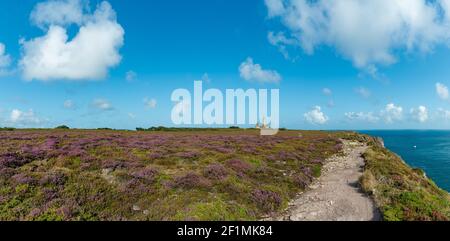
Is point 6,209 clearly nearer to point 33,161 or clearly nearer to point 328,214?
point 33,161

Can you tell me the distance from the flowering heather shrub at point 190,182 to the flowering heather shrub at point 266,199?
315cm

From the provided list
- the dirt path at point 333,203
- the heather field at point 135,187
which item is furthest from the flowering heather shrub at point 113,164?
the dirt path at point 333,203

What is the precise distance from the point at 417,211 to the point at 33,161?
81.2 feet

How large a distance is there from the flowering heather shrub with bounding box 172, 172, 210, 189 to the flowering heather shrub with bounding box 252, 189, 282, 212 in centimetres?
315

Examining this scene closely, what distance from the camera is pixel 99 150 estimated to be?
2738cm

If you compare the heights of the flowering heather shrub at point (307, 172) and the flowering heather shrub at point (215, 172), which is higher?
the flowering heather shrub at point (215, 172)

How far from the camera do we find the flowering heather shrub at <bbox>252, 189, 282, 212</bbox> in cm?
1639

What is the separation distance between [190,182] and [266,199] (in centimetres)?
479

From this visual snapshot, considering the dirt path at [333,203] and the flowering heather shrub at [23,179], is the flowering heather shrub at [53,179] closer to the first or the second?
the flowering heather shrub at [23,179]

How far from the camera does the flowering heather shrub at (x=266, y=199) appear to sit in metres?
16.4

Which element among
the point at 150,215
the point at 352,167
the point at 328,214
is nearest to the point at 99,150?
the point at 150,215

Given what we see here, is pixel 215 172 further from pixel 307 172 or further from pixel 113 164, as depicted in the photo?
pixel 307 172
